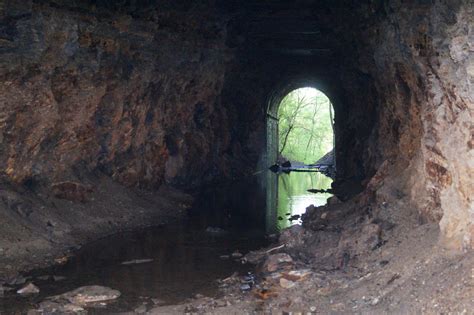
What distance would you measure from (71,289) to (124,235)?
385 cm

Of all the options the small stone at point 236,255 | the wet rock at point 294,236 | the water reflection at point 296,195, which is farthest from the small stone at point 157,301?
the water reflection at point 296,195

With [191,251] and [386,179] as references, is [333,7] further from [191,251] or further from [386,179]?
[191,251]

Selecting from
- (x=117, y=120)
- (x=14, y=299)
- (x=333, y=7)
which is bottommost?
(x=14, y=299)

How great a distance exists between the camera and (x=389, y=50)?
38.9 ft

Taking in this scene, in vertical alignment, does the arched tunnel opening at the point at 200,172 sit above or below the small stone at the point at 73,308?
above

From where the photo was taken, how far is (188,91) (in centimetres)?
1898

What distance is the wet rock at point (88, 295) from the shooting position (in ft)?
26.7

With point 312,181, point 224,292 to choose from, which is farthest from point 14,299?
point 312,181

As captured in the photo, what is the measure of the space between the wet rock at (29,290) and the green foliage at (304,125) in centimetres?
3424

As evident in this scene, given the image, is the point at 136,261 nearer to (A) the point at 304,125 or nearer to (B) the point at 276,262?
(B) the point at 276,262

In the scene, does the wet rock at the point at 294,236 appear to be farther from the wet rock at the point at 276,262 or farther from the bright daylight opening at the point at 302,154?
the bright daylight opening at the point at 302,154

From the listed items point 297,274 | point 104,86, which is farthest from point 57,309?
point 104,86

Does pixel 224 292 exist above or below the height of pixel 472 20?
below

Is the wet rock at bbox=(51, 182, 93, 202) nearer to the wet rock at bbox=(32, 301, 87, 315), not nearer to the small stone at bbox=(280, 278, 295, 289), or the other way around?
the wet rock at bbox=(32, 301, 87, 315)
